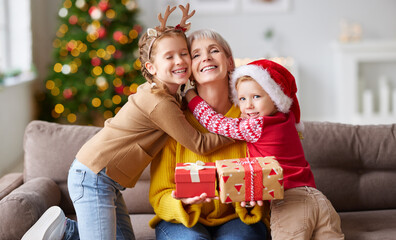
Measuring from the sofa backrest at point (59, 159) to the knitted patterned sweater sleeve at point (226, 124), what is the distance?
0.62 metres

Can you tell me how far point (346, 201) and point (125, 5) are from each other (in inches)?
167

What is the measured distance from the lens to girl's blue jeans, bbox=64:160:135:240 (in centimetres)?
192

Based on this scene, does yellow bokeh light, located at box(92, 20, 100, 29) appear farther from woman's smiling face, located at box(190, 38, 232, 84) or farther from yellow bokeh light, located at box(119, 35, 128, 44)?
woman's smiling face, located at box(190, 38, 232, 84)

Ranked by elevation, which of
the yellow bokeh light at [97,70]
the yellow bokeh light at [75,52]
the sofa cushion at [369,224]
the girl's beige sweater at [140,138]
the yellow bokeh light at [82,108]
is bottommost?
the sofa cushion at [369,224]

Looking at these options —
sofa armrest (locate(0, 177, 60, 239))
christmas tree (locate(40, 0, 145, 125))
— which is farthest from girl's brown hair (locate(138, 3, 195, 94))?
christmas tree (locate(40, 0, 145, 125))

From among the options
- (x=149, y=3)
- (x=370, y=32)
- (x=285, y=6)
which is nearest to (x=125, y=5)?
(x=149, y=3)

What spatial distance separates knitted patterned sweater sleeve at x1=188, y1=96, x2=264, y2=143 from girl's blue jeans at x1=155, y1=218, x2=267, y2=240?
0.37 meters

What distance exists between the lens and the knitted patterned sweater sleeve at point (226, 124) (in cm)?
191

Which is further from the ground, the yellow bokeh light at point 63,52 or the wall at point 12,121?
the yellow bokeh light at point 63,52

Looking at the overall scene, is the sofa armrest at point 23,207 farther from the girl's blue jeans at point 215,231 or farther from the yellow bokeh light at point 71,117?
the yellow bokeh light at point 71,117

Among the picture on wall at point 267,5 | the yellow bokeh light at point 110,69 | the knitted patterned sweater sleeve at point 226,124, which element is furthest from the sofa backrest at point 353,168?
the picture on wall at point 267,5

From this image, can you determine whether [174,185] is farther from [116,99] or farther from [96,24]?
[96,24]

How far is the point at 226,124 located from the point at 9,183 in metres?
1.22

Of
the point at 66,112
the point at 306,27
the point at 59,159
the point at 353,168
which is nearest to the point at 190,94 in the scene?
the point at 59,159
